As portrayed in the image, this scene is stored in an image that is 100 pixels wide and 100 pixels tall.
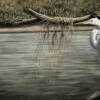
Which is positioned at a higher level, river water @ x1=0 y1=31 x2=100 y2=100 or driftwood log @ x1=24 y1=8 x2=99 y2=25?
driftwood log @ x1=24 y1=8 x2=99 y2=25

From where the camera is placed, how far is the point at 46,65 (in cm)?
300

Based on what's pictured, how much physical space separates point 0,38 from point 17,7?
6.7 inches

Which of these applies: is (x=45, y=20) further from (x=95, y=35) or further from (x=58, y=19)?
(x=95, y=35)

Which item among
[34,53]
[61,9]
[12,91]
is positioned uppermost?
[61,9]

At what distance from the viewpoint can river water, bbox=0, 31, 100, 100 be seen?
297 cm

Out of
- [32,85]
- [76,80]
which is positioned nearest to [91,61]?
[76,80]

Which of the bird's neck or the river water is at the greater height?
the bird's neck

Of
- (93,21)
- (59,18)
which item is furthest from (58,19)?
(93,21)

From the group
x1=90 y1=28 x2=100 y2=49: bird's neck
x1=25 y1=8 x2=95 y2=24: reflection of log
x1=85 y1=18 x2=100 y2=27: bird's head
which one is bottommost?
x1=90 y1=28 x2=100 y2=49: bird's neck

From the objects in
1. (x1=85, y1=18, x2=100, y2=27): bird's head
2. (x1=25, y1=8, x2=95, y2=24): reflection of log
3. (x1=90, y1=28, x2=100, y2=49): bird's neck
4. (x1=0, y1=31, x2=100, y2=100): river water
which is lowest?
(x1=0, y1=31, x2=100, y2=100): river water

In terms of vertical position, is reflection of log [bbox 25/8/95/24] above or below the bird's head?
above

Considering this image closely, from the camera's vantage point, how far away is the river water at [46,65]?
297 cm

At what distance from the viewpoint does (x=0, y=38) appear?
9.73ft

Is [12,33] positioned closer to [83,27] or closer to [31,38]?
[31,38]
